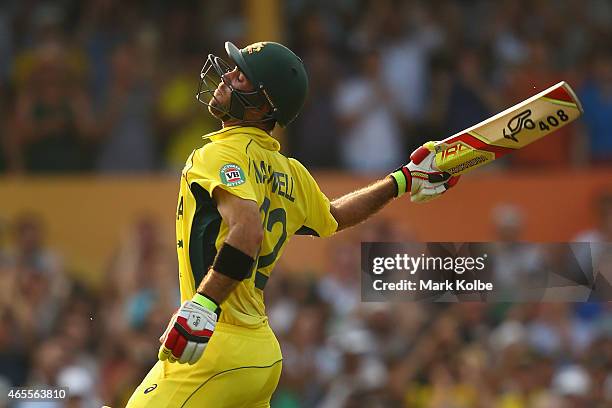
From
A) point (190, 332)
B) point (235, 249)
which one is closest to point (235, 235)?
point (235, 249)

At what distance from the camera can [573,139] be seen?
11.8m

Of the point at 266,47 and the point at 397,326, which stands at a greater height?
the point at 266,47

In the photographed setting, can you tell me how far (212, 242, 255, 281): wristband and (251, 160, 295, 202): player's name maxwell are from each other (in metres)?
0.40

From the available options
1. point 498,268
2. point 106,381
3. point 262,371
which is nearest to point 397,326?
point 106,381

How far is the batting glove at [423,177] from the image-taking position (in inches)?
261

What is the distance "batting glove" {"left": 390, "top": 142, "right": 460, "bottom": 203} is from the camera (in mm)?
6621

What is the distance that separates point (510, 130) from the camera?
6.46 meters

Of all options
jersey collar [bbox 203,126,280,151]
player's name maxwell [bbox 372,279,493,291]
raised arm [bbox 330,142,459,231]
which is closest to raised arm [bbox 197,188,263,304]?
A: jersey collar [bbox 203,126,280,151]

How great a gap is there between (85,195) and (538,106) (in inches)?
249

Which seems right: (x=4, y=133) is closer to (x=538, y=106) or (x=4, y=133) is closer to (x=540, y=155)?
(x=540, y=155)

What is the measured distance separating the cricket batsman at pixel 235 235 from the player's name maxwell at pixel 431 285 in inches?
34.6

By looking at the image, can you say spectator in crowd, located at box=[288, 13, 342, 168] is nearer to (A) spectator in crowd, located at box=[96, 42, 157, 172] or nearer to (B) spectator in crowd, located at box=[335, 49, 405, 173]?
(B) spectator in crowd, located at box=[335, 49, 405, 173]

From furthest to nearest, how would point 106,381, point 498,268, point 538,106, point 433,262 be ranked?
point 106,381 → point 498,268 → point 433,262 → point 538,106

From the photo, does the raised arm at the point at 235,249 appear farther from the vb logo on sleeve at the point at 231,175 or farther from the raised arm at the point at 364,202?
the raised arm at the point at 364,202
